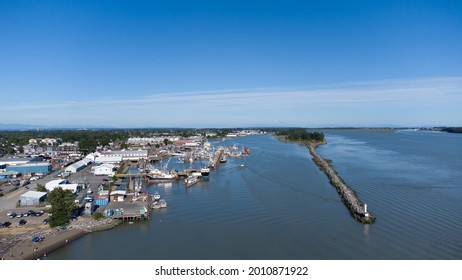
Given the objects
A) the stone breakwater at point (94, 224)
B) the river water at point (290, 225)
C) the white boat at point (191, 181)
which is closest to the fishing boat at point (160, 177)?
the white boat at point (191, 181)

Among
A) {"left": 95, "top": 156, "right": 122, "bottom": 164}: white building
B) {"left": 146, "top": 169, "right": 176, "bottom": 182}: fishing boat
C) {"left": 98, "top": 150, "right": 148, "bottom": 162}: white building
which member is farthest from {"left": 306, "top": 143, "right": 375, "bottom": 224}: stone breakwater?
{"left": 95, "top": 156, "right": 122, "bottom": 164}: white building

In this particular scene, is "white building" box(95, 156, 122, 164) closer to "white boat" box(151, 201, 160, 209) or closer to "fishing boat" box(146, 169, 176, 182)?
"fishing boat" box(146, 169, 176, 182)

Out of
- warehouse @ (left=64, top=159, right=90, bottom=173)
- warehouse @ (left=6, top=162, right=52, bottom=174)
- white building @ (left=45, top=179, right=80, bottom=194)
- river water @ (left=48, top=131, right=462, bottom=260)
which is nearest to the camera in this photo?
river water @ (left=48, top=131, right=462, bottom=260)

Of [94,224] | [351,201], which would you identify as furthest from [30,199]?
[351,201]

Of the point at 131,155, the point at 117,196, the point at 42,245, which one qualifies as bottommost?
the point at 42,245

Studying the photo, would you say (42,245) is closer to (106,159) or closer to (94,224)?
(94,224)
